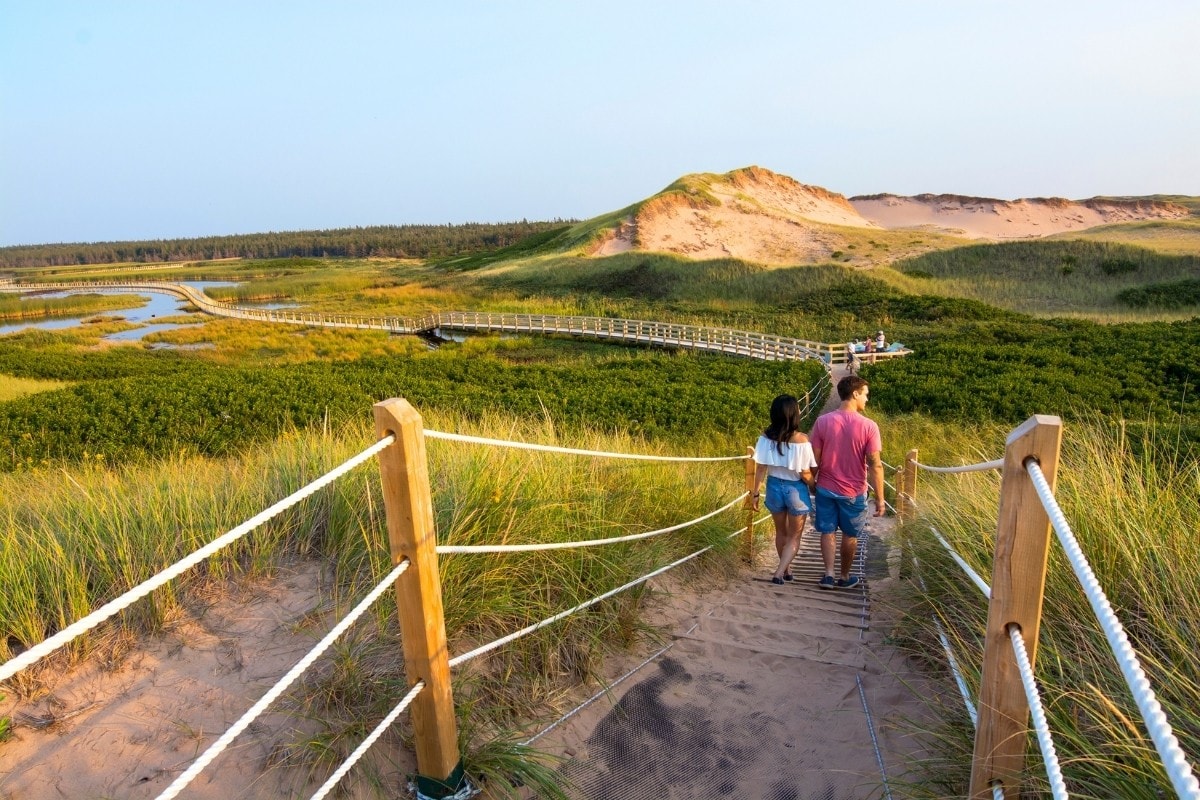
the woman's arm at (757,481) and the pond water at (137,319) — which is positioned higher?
the woman's arm at (757,481)

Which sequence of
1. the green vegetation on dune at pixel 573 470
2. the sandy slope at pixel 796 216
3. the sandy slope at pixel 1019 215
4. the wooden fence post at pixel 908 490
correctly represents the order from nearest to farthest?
the green vegetation on dune at pixel 573 470, the wooden fence post at pixel 908 490, the sandy slope at pixel 796 216, the sandy slope at pixel 1019 215

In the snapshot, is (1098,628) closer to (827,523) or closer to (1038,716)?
(1038,716)

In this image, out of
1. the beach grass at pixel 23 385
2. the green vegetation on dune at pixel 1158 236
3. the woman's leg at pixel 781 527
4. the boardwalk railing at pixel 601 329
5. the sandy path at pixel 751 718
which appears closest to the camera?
the sandy path at pixel 751 718

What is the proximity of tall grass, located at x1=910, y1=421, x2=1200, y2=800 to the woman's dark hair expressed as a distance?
57.3 inches

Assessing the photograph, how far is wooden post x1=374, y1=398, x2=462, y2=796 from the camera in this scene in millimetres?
2152

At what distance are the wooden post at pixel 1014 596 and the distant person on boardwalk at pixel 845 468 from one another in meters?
3.50

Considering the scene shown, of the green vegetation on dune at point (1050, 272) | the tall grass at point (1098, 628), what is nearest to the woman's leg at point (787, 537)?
the tall grass at point (1098, 628)

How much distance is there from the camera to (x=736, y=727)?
3232mm

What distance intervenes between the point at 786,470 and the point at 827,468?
301mm

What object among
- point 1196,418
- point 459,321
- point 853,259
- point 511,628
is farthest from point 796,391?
point 853,259

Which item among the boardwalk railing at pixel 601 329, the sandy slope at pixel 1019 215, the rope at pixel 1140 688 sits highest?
the sandy slope at pixel 1019 215

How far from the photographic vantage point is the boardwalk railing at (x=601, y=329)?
2812cm

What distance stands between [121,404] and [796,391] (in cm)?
1425

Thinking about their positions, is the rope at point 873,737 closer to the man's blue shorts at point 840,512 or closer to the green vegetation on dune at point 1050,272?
the man's blue shorts at point 840,512
